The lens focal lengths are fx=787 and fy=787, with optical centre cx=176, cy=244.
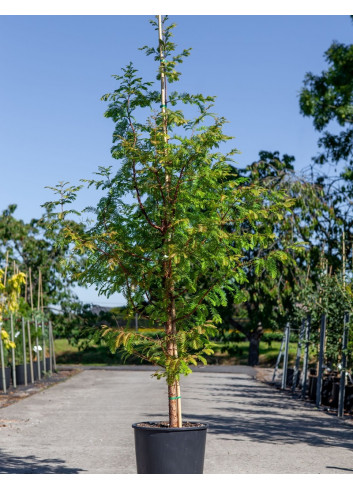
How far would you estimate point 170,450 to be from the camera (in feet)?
21.9

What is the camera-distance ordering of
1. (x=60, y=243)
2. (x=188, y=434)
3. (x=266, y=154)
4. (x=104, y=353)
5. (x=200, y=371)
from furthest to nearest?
(x=104, y=353)
(x=266, y=154)
(x=200, y=371)
(x=60, y=243)
(x=188, y=434)

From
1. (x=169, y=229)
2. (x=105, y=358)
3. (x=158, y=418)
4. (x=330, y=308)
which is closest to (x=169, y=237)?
(x=169, y=229)

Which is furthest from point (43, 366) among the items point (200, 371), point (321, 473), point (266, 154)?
point (321, 473)

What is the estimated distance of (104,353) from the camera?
39406 millimetres

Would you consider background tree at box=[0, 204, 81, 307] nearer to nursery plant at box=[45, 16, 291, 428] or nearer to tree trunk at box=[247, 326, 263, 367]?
tree trunk at box=[247, 326, 263, 367]

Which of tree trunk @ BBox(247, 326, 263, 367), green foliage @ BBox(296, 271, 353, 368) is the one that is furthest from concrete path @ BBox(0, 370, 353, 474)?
tree trunk @ BBox(247, 326, 263, 367)

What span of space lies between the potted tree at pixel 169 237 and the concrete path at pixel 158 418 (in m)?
1.89

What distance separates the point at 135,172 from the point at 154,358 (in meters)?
1.74

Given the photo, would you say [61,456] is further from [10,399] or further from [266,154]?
[266,154]

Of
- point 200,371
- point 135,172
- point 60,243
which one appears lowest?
point 200,371

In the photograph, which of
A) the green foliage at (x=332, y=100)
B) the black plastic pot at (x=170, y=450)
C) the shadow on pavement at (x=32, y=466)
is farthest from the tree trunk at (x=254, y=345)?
the black plastic pot at (x=170, y=450)

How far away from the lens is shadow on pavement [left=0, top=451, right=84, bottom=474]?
27.9 feet

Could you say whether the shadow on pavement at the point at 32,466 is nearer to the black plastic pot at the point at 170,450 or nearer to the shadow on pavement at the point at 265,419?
the black plastic pot at the point at 170,450

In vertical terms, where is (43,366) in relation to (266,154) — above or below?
below
